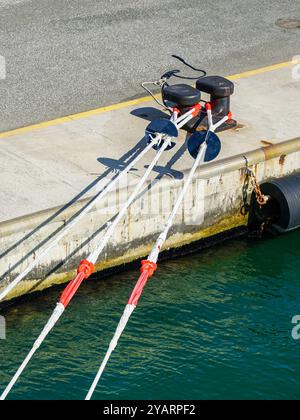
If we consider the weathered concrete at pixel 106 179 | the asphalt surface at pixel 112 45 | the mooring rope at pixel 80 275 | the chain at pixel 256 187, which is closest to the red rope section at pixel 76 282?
the mooring rope at pixel 80 275

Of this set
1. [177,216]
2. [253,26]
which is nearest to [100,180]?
[177,216]

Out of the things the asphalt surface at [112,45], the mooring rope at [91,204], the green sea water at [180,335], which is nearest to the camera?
the green sea water at [180,335]

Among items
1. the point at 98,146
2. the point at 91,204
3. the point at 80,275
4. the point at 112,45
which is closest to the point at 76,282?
the point at 80,275

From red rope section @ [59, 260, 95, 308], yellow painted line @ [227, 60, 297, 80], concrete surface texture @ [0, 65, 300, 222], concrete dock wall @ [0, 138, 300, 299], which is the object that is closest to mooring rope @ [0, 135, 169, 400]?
red rope section @ [59, 260, 95, 308]

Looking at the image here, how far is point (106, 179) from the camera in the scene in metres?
20.0

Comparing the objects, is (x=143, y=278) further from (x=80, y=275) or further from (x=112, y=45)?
(x=112, y=45)

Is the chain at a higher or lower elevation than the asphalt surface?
lower

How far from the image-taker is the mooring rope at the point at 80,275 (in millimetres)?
14992

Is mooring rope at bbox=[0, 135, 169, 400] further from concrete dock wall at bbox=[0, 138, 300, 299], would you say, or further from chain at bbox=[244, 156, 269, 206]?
chain at bbox=[244, 156, 269, 206]

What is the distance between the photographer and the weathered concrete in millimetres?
19000

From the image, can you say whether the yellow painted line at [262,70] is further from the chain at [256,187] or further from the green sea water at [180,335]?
the green sea water at [180,335]

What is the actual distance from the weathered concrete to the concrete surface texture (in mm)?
17

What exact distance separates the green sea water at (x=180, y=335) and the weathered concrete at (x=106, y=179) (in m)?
0.57

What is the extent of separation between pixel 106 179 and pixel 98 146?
1.24 metres
